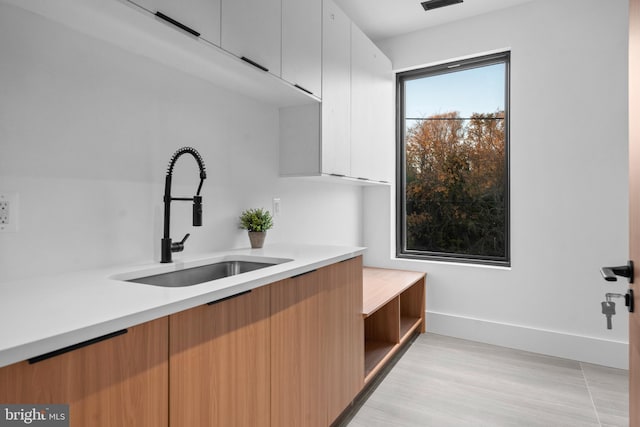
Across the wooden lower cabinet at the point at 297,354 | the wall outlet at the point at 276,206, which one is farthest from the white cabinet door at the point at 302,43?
the wooden lower cabinet at the point at 297,354

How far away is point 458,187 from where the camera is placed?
3238mm

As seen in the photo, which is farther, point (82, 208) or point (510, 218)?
point (510, 218)

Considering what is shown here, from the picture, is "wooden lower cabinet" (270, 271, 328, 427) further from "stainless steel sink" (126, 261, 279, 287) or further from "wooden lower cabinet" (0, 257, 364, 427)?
"stainless steel sink" (126, 261, 279, 287)

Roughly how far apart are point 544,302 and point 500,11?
2.30m

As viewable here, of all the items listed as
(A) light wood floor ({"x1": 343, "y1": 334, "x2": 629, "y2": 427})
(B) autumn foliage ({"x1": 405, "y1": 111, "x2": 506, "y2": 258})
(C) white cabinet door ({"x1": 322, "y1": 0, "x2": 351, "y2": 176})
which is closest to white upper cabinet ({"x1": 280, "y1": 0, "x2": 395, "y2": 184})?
(C) white cabinet door ({"x1": 322, "y1": 0, "x2": 351, "y2": 176})

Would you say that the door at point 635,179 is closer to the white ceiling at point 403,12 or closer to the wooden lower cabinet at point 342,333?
the wooden lower cabinet at point 342,333

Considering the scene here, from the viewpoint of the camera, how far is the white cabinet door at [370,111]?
8.51 feet

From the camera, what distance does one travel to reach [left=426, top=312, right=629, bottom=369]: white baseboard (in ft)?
8.40

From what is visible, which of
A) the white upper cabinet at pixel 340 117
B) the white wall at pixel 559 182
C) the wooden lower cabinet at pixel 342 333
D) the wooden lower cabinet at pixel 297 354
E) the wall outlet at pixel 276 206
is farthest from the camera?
the white wall at pixel 559 182

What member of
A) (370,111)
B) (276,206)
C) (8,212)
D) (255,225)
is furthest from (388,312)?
(8,212)

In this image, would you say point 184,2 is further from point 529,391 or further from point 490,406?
point 529,391

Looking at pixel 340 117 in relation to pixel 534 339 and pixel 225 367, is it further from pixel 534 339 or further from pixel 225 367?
pixel 534 339

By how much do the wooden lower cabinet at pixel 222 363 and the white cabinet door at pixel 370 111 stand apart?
5.15 ft

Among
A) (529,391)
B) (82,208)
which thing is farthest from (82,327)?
(529,391)
